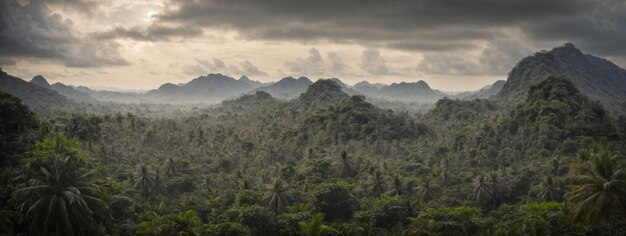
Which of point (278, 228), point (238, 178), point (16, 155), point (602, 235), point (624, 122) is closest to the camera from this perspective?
point (602, 235)

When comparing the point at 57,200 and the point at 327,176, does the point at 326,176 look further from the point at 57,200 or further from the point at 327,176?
the point at 57,200

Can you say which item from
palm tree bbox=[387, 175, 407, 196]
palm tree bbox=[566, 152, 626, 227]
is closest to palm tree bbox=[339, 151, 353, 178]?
palm tree bbox=[387, 175, 407, 196]

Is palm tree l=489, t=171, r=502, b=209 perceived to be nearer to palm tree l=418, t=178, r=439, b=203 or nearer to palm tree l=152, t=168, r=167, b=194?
palm tree l=418, t=178, r=439, b=203

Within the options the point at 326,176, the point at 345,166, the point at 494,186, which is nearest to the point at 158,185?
the point at 326,176

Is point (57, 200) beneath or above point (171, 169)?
above

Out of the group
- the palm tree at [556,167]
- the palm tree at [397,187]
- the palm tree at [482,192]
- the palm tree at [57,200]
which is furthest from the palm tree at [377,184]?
the palm tree at [57,200]

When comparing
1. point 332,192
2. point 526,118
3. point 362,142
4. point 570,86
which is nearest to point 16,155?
point 332,192

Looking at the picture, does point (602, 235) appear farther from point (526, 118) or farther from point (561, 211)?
point (526, 118)
